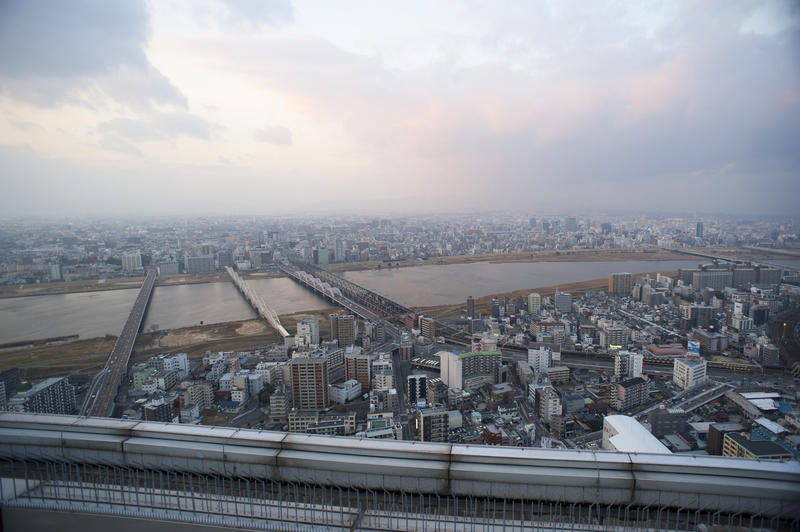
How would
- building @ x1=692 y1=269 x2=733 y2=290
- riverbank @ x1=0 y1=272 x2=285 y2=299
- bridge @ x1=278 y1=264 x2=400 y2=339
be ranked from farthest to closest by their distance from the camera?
building @ x1=692 y1=269 x2=733 y2=290, bridge @ x1=278 y1=264 x2=400 y2=339, riverbank @ x1=0 y1=272 x2=285 y2=299

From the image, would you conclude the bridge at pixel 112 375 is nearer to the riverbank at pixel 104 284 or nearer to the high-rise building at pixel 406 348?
the riverbank at pixel 104 284

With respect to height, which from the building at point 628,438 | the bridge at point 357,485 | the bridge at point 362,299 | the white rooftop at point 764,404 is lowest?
the white rooftop at point 764,404

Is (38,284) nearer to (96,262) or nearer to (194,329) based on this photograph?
(194,329)

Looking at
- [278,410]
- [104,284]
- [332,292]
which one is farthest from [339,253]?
[278,410]

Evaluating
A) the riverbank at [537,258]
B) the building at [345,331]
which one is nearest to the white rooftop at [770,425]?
the building at [345,331]

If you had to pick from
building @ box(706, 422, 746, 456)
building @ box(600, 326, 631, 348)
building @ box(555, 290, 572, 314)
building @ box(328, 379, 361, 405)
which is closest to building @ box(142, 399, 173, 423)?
building @ box(328, 379, 361, 405)

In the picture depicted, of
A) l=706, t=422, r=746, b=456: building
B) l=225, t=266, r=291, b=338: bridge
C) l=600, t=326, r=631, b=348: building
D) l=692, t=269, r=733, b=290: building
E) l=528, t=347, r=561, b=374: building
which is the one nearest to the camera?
l=706, t=422, r=746, b=456: building

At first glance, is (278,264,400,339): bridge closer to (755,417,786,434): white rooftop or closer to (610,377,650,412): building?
(610,377,650,412): building
